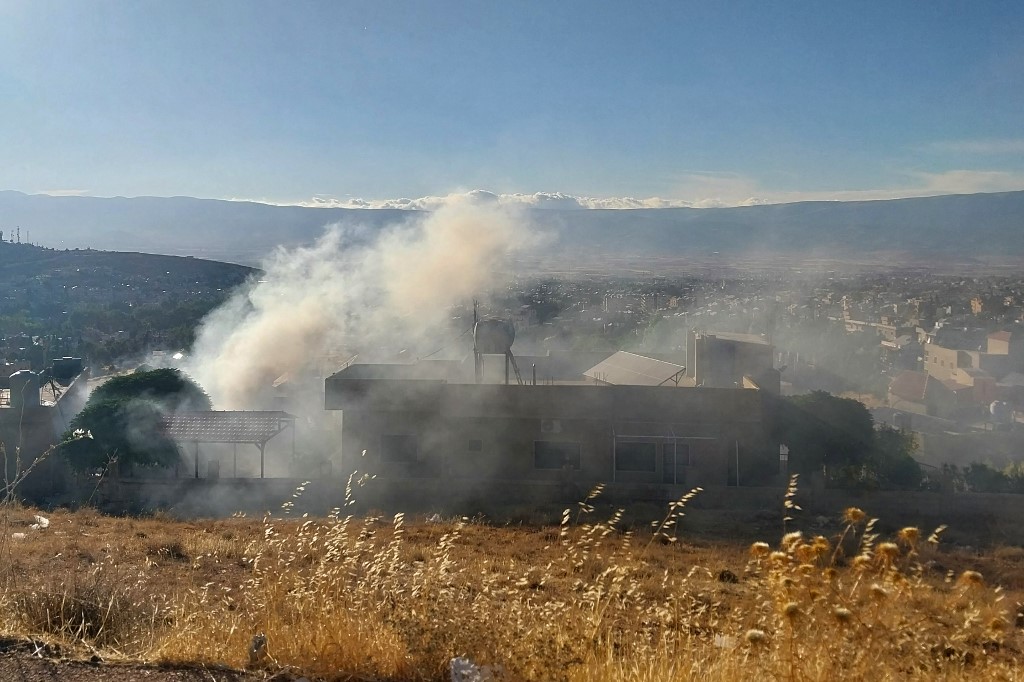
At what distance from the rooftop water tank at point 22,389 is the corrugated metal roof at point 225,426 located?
342cm

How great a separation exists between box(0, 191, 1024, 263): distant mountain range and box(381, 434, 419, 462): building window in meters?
103

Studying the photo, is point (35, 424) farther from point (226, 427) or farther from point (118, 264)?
point (118, 264)

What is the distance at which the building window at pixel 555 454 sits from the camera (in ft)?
61.8

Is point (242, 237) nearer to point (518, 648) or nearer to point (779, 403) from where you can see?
point (779, 403)

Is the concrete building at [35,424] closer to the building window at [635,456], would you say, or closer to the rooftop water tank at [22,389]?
the rooftop water tank at [22,389]

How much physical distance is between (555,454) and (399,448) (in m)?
3.74

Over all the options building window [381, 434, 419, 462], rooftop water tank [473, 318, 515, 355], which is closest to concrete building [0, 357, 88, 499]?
building window [381, 434, 419, 462]

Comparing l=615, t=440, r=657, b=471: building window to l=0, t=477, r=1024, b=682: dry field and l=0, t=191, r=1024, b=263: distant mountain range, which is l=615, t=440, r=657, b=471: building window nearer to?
l=0, t=477, r=1024, b=682: dry field

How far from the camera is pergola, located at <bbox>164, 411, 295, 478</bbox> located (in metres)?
18.5

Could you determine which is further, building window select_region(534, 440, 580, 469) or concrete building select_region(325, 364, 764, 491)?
building window select_region(534, 440, 580, 469)

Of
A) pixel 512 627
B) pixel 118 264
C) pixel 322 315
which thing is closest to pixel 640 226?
pixel 118 264

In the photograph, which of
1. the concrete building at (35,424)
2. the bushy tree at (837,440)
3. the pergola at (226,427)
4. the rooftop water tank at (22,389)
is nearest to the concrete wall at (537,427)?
the pergola at (226,427)

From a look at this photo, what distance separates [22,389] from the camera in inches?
748

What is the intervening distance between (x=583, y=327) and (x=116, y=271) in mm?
52486
